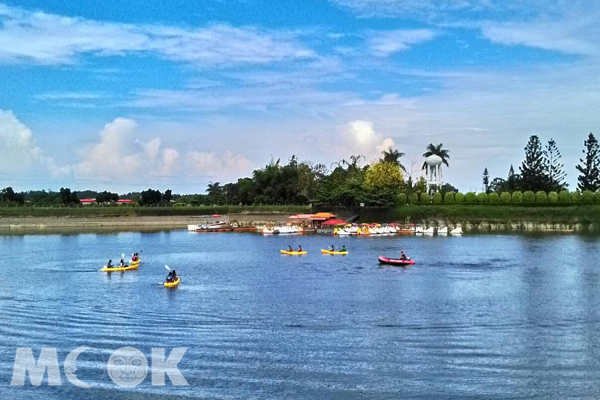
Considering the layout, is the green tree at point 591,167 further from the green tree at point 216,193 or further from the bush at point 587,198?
the green tree at point 216,193

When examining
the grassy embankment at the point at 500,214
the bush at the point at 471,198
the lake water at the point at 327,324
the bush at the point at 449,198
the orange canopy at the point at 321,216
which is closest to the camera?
the lake water at the point at 327,324

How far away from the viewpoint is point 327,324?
29328 mm

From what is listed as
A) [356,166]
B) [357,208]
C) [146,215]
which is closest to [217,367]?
[357,208]

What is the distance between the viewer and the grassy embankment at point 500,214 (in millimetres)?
91062

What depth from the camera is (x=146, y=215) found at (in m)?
115

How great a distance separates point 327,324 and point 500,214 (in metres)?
Result: 69.9

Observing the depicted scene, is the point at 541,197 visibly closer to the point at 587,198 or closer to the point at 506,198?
the point at 506,198

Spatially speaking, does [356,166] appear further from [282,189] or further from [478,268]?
[478,268]

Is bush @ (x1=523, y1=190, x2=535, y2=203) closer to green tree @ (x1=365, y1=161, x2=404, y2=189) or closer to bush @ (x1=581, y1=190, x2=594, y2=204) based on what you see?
bush @ (x1=581, y1=190, x2=594, y2=204)

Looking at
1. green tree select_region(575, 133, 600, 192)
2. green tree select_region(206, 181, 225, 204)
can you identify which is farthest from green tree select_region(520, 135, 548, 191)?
green tree select_region(206, 181, 225, 204)

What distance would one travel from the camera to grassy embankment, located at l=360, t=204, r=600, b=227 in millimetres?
91062

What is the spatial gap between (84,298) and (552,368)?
25.0 meters

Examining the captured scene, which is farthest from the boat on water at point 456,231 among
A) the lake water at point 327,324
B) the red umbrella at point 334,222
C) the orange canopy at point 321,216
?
the lake water at point 327,324

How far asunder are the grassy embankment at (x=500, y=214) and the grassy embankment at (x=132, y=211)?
20.7 m
